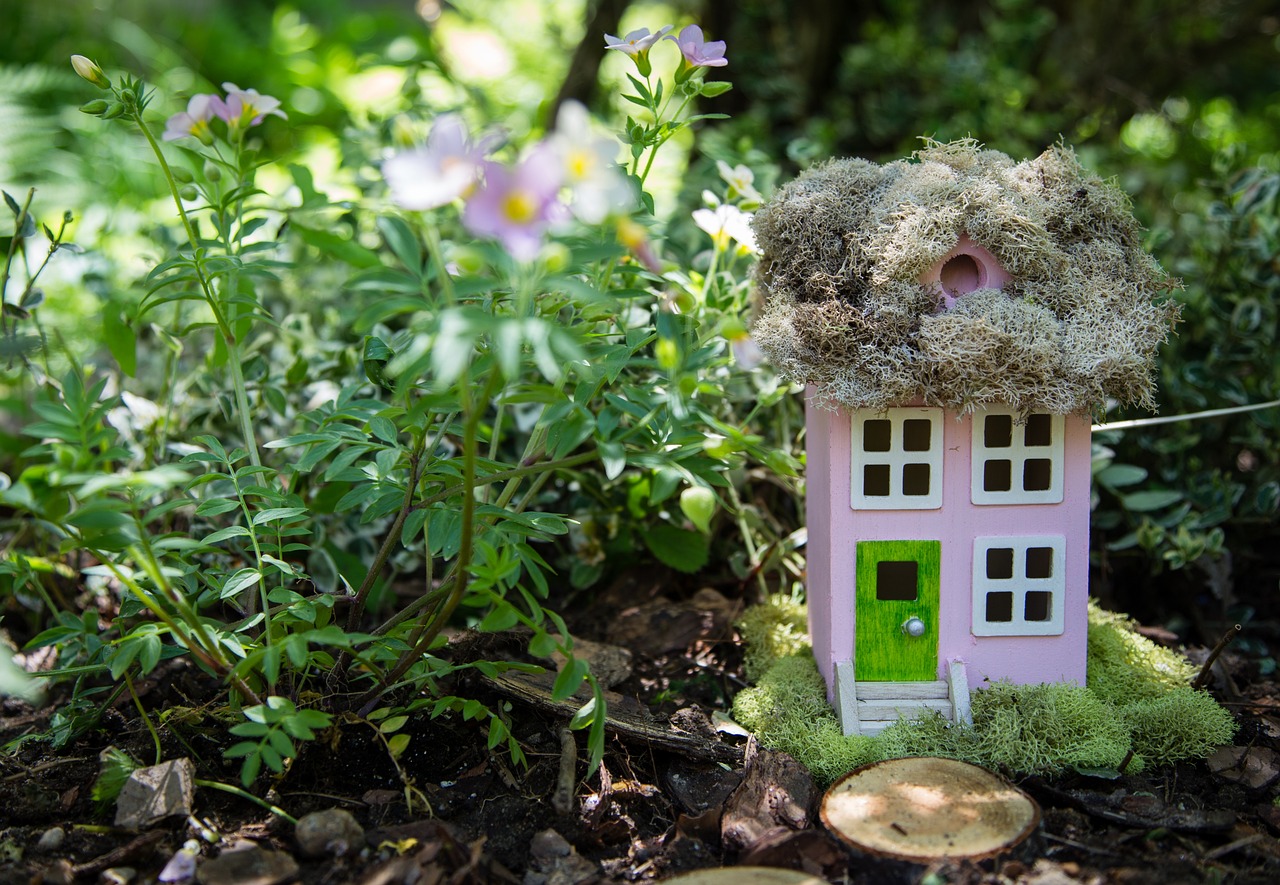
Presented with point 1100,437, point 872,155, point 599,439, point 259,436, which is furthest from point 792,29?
point 599,439

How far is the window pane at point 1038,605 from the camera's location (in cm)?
172

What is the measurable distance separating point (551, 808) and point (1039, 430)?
1007 mm

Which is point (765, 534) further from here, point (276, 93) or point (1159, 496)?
point (276, 93)

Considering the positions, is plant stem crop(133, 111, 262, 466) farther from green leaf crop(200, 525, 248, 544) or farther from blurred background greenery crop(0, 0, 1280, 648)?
blurred background greenery crop(0, 0, 1280, 648)

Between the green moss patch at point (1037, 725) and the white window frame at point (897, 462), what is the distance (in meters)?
0.35

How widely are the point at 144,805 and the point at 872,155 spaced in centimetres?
309

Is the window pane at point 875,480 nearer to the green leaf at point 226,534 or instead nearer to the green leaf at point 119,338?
the green leaf at point 226,534

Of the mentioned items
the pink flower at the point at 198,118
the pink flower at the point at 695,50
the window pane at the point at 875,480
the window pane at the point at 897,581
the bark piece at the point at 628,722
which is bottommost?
the bark piece at the point at 628,722

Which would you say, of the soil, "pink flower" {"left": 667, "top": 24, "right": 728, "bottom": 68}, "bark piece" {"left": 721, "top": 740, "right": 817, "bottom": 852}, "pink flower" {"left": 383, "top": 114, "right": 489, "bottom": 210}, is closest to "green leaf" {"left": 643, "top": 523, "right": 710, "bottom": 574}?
the soil

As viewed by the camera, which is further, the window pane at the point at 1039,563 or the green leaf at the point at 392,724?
the window pane at the point at 1039,563

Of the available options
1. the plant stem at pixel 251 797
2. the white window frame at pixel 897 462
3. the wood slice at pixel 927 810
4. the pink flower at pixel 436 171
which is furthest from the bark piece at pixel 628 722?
the pink flower at pixel 436 171

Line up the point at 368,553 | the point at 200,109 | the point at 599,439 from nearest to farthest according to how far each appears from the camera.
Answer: the point at 599,439
the point at 200,109
the point at 368,553

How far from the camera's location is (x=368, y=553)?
2.16m

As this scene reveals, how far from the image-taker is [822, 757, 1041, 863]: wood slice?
1330mm
